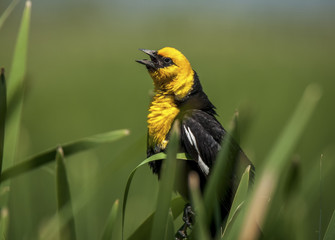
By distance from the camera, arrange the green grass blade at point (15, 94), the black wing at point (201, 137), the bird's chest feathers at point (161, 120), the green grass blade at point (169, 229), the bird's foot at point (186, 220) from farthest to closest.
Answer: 1. the black wing at point (201, 137)
2. the bird's chest feathers at point (161, 120)
3. the bird's foot at point (186, 220)
4. the green grass blade at point (15, 94)
5. the green grass blade at point (169, 229)

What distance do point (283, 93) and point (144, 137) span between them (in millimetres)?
6077

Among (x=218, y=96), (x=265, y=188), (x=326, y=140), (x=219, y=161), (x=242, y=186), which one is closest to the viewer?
(x=265, y=188)

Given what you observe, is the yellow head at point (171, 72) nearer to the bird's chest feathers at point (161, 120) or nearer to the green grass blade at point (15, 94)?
the bird's chest feathers at point (161, 120)

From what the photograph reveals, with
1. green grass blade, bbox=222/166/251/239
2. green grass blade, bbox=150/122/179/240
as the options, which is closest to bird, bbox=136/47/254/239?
green grass blade, bbox=222/166/251/239

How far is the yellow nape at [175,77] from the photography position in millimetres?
1873

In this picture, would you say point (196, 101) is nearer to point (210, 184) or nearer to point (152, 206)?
point (152, 206)

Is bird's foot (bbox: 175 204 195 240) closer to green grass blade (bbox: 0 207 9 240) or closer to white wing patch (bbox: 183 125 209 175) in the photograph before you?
white wing patch (bbox: 183 125 209 175)

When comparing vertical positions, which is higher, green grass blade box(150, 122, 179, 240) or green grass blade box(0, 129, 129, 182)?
green grass blade box(0, 129, 129, 182)

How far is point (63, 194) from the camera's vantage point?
0.94 meters

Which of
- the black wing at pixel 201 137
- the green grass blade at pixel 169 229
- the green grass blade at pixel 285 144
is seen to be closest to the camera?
the green grass blade at pixel 285 144

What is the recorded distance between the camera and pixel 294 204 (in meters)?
0.96

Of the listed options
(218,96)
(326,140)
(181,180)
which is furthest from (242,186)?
(218,96)

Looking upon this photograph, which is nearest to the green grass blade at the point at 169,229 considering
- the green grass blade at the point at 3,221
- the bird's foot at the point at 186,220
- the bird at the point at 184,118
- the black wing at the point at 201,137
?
the green grass blade at the point at 3,221

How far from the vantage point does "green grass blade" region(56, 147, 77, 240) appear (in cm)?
90
